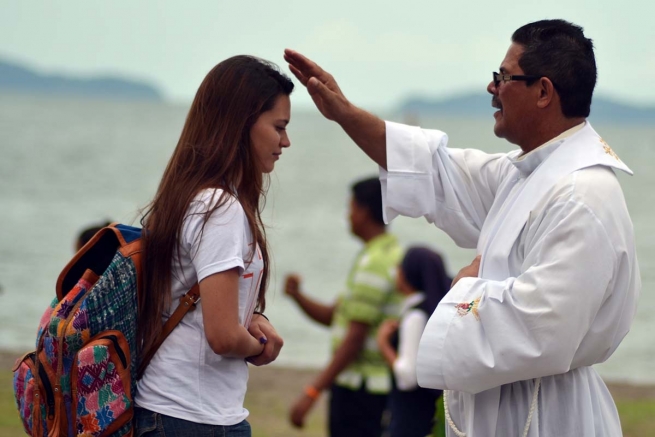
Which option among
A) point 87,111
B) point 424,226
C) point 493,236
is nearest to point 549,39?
point 493,236

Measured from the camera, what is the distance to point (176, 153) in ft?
9.56

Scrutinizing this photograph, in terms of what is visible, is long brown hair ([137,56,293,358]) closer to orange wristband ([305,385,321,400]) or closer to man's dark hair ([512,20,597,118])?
man's dark hair ([512,20,597,118])

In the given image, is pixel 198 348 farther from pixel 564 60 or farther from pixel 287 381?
pixel 287 381

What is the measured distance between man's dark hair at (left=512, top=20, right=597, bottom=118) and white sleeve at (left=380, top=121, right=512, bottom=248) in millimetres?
478

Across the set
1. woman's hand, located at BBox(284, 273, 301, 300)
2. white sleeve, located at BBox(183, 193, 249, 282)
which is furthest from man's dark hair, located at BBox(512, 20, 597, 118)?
woman's hand, located at BBox(284, 273, 301, 300)

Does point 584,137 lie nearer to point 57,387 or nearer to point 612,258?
point 612,258

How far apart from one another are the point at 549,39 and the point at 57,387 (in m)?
1.80

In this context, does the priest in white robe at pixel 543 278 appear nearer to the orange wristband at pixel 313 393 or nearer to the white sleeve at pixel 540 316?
the white sleeve at pixel 540 316

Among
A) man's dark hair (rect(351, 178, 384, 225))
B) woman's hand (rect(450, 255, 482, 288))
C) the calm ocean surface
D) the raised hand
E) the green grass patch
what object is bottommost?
the calm ocean surface

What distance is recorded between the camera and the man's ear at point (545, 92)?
119 inches

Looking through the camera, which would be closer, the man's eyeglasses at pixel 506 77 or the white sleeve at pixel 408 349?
the man's eyeglasses at pixel 506 77

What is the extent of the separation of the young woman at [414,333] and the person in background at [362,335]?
Answer: 0.30 metres

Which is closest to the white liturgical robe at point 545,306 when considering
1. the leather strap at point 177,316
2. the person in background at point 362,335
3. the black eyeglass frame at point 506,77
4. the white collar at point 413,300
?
the black eyeglass frame at point 506,77

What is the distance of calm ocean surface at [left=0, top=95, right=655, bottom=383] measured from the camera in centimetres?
1557
